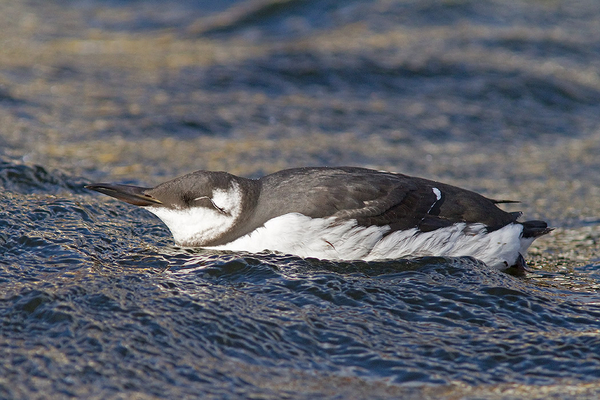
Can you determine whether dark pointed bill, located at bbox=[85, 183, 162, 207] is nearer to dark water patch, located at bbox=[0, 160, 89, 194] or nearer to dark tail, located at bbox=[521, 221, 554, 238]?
dark water patch, located at bbox=[0, 160, 89, 194]

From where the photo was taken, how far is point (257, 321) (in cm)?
461

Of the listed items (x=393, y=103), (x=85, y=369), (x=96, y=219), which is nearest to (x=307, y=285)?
(x=85, y=369)

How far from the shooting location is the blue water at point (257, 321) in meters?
4.10

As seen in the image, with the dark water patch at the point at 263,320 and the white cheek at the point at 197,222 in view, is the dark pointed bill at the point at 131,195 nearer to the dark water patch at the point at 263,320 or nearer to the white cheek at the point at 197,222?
the white cheek at the point at 197,222

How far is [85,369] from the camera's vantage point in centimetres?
404

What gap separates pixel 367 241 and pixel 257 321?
1150 mm

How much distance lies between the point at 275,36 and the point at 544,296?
852cm

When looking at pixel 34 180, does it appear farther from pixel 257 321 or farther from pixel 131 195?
pixel 257 321

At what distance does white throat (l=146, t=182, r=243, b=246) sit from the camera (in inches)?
213

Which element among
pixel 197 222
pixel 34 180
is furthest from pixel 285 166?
pixel 197 222

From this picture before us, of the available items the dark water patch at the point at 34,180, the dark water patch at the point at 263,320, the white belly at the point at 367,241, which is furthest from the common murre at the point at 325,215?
the dark water patch at the point at 34,180

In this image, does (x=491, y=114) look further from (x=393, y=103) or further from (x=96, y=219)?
(x=96, y=219)

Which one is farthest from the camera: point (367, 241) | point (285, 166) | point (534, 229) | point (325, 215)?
point (285, 166)

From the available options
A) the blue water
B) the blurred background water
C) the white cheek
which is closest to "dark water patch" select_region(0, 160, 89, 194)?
the blurred background water
